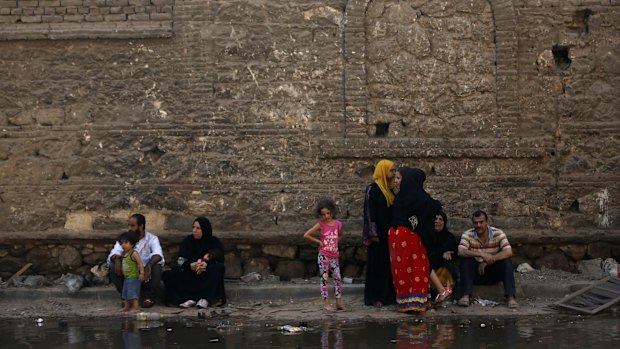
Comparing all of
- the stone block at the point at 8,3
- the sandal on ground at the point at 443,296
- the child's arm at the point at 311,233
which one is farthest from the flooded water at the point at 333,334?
the stone block at the point at 8,3

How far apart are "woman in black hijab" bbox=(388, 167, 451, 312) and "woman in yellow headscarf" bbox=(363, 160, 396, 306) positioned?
226 mm

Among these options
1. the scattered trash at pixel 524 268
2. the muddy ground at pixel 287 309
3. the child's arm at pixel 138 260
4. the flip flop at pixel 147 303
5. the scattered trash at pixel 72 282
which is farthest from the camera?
the scattered trash at pixel 524 268

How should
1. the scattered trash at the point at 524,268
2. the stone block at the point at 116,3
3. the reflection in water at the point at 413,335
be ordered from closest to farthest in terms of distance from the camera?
the reflection in water at the point at 413,335, the scattered trash at the point at 524,268, the stone block at the point at 116,3

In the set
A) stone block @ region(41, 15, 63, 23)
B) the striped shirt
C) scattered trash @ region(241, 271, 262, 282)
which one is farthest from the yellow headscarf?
stone block @ region(41, 15, 63, 23)

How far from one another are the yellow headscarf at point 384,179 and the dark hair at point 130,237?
8.12 ft

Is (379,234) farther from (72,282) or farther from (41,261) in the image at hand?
(41,261)

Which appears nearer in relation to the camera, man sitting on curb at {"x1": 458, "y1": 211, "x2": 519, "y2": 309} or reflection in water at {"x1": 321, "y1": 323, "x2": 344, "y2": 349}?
reflection in water at {"x1": 321, "y1": 323, "x2": 344, "y2": 349}

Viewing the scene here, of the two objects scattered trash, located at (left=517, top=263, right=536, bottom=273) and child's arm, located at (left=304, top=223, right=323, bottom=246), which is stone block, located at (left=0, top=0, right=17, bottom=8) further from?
scattered trash, located at (left=517, top=263, right=536, bottom=273)

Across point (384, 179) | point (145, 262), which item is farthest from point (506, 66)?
point (145, 262)

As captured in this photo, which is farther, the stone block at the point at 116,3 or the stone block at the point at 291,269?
the stone block at the point at 116,3

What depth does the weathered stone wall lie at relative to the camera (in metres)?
11.4

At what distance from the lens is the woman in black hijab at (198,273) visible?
10721 millimetres

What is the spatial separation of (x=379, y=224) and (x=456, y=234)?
3.62 feet

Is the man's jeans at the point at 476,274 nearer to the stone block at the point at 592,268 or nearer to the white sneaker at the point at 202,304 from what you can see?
the stone block at the point at 592,268
